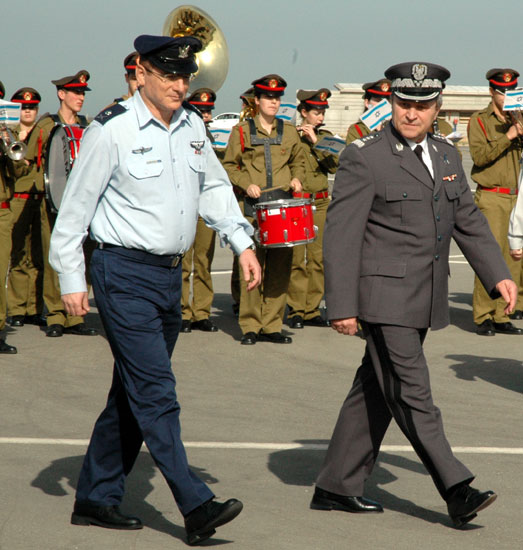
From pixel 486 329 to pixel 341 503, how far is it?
5.50 meters

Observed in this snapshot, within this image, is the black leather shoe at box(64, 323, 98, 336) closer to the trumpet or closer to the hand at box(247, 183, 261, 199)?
the trumpet

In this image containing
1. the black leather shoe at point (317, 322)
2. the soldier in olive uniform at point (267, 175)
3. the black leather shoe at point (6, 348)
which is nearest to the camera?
the black leather shoe at point (6, 348)

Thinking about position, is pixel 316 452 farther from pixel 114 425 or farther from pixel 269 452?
pixel 114 425

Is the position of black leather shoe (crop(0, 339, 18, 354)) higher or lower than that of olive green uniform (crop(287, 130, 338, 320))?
lower

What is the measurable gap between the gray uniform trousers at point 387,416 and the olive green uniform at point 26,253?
6.06m

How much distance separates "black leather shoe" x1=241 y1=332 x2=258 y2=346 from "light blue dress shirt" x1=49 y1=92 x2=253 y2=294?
497 centimetres

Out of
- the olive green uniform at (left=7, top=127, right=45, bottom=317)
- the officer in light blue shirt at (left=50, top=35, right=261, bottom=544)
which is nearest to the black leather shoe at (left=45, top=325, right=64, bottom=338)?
the olive green uniform at (left=7, top=127, right=45, bottom=317)

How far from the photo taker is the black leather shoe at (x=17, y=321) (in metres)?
10.8

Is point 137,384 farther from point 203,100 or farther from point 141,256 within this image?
point 203,100

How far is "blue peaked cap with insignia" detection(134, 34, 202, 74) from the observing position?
16.2 ft

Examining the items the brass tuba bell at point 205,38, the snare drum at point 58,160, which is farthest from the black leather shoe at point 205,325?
the brass tuba bell at point 205,38

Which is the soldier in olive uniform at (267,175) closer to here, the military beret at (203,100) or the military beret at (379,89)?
the military beret at (203,100)

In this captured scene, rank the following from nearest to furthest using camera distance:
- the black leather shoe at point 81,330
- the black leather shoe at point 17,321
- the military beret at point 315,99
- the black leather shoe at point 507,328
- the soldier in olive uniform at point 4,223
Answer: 1. the soldier in olive uniform at point 4,223
2. the black leather shoe at point 81,330
3. the black leather shoe at point 507,328
4. the black leather shoe at point 17,321
5. the military beret at point 315,99

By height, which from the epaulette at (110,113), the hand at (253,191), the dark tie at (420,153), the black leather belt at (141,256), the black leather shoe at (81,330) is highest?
the epaulette at (110,113)
